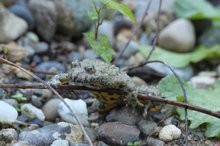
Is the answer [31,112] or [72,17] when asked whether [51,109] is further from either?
[72,17]

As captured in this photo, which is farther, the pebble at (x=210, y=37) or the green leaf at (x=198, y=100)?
the pebble at (x=210, y=37)

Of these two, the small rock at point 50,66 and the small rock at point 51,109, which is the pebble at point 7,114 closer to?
the small rock at point 51,109

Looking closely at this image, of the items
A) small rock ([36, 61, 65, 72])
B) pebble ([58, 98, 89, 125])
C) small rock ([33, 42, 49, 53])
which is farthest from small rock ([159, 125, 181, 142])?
small rock ([33, 42, 49, 53])

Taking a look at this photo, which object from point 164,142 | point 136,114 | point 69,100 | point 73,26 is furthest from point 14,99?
point 73,26

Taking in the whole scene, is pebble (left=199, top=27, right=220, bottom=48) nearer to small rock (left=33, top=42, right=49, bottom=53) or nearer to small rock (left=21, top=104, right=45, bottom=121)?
small rock (left=33, top=42, right=49, bottom=53)

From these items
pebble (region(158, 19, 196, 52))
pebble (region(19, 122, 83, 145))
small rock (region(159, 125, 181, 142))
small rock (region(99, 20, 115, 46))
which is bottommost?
pebble (region(19, 122, 83, 145))

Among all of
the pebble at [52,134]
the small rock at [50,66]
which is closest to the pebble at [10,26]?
the small rock at [50,66]
